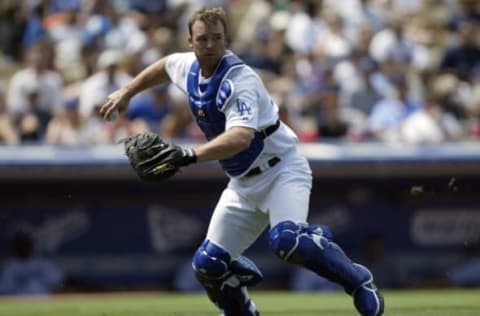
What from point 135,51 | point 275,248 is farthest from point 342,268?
point 135,51

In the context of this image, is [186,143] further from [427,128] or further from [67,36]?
[427,128]

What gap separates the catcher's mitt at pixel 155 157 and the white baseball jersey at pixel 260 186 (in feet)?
1.58

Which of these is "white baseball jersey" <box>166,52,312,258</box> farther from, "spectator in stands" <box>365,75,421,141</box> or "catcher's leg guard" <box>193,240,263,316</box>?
"spectator in stands" <box>365,75,421,141</box>

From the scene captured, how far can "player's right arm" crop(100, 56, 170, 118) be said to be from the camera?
824cm

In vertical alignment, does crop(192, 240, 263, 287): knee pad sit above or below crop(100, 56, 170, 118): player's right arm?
below

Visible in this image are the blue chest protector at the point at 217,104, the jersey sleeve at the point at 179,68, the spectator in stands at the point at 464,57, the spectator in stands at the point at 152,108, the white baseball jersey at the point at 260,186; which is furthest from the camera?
the spectator in stands at the point at 464,57

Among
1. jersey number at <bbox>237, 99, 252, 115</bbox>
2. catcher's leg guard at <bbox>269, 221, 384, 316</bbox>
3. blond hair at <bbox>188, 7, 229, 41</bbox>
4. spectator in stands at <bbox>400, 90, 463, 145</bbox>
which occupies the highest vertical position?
blond hair at <bbox>188, 7, 229, 41</bbox>

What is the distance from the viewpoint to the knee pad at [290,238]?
24.4 ft

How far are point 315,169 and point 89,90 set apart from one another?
2.82 meters

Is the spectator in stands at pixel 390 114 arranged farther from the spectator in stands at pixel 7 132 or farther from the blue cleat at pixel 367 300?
the blue cleat at pixel 367 300

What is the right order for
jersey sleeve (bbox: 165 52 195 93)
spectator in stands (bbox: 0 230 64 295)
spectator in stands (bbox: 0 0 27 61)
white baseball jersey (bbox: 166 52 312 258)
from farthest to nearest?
spectator in stands (bbox: 0 0 27 61) < spectator in stands (bbox: 0 230 64 295) < jersey sleeve (bbox: 165 52 195 93) < white baseball jersey (bbox: 166 52 312 258)

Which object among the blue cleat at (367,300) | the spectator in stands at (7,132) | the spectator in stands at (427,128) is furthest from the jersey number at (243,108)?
the spectator in stands at (427,128)

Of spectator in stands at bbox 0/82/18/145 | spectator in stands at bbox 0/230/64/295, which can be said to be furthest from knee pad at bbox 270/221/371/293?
spectator in stands at bbox 0/230/64/295

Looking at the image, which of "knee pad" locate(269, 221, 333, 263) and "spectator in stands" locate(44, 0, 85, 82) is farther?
"spectator in stands" locate(44, 0, 85, 82)
